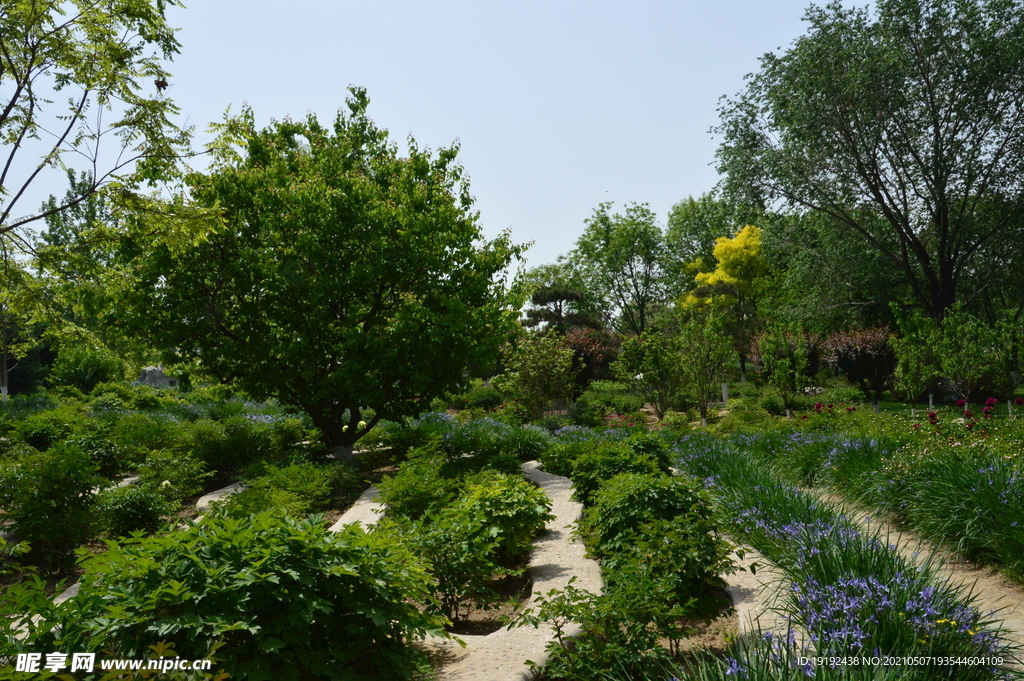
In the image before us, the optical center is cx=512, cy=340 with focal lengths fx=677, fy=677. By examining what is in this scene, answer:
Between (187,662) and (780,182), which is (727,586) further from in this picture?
(780,182)

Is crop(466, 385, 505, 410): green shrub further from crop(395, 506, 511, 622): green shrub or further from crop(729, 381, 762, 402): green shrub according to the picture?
crop(395, 506, 511, 622): green shrub

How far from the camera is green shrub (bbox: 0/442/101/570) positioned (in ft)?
20.8

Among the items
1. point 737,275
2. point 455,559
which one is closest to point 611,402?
point 455,559

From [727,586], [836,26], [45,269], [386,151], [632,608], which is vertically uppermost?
[836,26]

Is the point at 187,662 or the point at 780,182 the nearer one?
the point at 187,662

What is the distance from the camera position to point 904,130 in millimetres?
19844

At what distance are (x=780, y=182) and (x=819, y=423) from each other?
477 inches

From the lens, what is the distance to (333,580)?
10.3 ft

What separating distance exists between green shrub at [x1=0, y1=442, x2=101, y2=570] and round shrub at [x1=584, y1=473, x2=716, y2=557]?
16.1ft

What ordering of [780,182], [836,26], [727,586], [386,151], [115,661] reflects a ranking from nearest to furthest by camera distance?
1. [115,661]
2. [727,586]
3. [386,151]
4. [836,26]
5. [780,182]

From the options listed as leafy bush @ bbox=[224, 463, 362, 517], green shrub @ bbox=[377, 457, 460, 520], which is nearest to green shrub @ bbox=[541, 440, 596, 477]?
leafy bush @ bbox=[224, 463, 362, 517]

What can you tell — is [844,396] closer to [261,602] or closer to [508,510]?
[508,510]

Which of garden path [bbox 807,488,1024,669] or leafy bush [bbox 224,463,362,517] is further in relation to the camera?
leafy bush [bbox 224,463,362,517]

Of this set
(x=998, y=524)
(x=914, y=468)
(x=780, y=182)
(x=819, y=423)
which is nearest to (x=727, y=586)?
(x=998, y=524)
